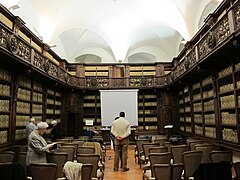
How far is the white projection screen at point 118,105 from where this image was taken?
10.9m

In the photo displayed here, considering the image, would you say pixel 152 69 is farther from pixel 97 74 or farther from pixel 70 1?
pixel 70 1

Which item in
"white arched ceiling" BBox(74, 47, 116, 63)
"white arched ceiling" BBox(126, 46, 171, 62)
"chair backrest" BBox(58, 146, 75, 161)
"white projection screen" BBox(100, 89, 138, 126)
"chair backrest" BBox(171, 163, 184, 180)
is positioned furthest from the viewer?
"white arched ceiling" BBox(74, 47, 116, 63)

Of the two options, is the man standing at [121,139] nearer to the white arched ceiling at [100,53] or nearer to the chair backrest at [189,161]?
the chair backrest at [189,161]

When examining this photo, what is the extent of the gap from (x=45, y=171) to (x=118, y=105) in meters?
8.20

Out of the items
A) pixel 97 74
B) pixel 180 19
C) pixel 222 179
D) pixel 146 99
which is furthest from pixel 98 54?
pixel 222 179

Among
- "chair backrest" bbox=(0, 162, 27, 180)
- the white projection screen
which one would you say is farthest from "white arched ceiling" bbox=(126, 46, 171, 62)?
"chair backrest" bbox=(0, 162, 27, 180)

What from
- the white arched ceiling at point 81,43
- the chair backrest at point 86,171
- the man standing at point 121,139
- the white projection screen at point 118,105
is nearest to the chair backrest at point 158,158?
the chair backrest at point 86,171

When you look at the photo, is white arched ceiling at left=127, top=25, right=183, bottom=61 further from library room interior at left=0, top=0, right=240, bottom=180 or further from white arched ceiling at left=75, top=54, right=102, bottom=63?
white arched ceiling at left=75, top=54, right=102, bottom=63

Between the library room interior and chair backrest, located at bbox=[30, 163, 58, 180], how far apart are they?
0.04 feet

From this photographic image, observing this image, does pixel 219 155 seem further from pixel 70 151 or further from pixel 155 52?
pixel 155 52

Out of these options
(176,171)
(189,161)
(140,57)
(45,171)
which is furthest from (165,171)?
(140,57)

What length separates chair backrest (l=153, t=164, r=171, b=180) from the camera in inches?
122

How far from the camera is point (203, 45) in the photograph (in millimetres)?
5918

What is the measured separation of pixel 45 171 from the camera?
2799mm
